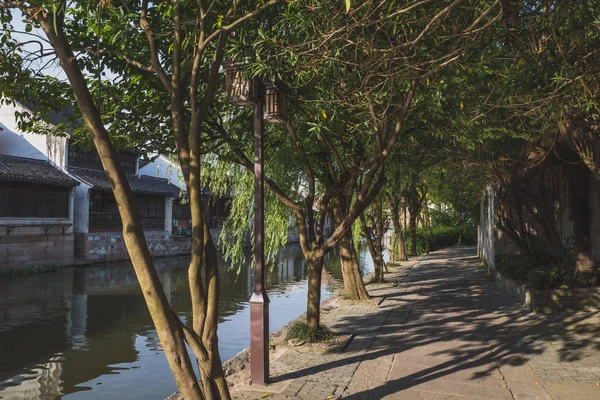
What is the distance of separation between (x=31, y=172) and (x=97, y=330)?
14846 mm

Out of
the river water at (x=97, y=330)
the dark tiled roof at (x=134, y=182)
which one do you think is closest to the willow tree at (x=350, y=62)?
the river water at (x=97, y=330)

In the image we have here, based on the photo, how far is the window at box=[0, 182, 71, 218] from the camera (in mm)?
21758

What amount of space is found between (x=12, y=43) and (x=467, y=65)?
5.78 metres

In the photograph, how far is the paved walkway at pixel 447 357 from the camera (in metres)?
5.60

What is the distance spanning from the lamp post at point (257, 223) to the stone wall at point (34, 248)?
18329 millimetres

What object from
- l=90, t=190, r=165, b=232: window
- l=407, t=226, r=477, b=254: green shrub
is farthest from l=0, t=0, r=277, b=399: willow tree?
l=407, t=226, r=477, b=254: green shrub

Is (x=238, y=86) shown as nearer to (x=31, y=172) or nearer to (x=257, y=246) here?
(x=257, y=246)

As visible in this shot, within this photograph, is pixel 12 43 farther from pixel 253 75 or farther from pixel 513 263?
pixel 513 263

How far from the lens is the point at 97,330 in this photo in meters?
11.2

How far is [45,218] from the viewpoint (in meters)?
23.8

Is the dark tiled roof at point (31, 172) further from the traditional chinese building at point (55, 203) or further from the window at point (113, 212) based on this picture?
the window at point (113, 212)

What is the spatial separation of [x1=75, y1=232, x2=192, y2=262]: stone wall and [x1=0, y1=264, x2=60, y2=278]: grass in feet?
8.03

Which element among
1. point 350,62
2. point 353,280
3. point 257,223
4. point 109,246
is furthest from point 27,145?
point 350,62

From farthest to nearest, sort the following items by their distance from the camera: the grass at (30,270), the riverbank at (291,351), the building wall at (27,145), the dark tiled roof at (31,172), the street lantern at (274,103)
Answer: the building wall at (27,145) → the dark tiled roof at (31,172) → the grass at (30,270) → the street lantern at (274,103) → the riverbank at (291,351)
